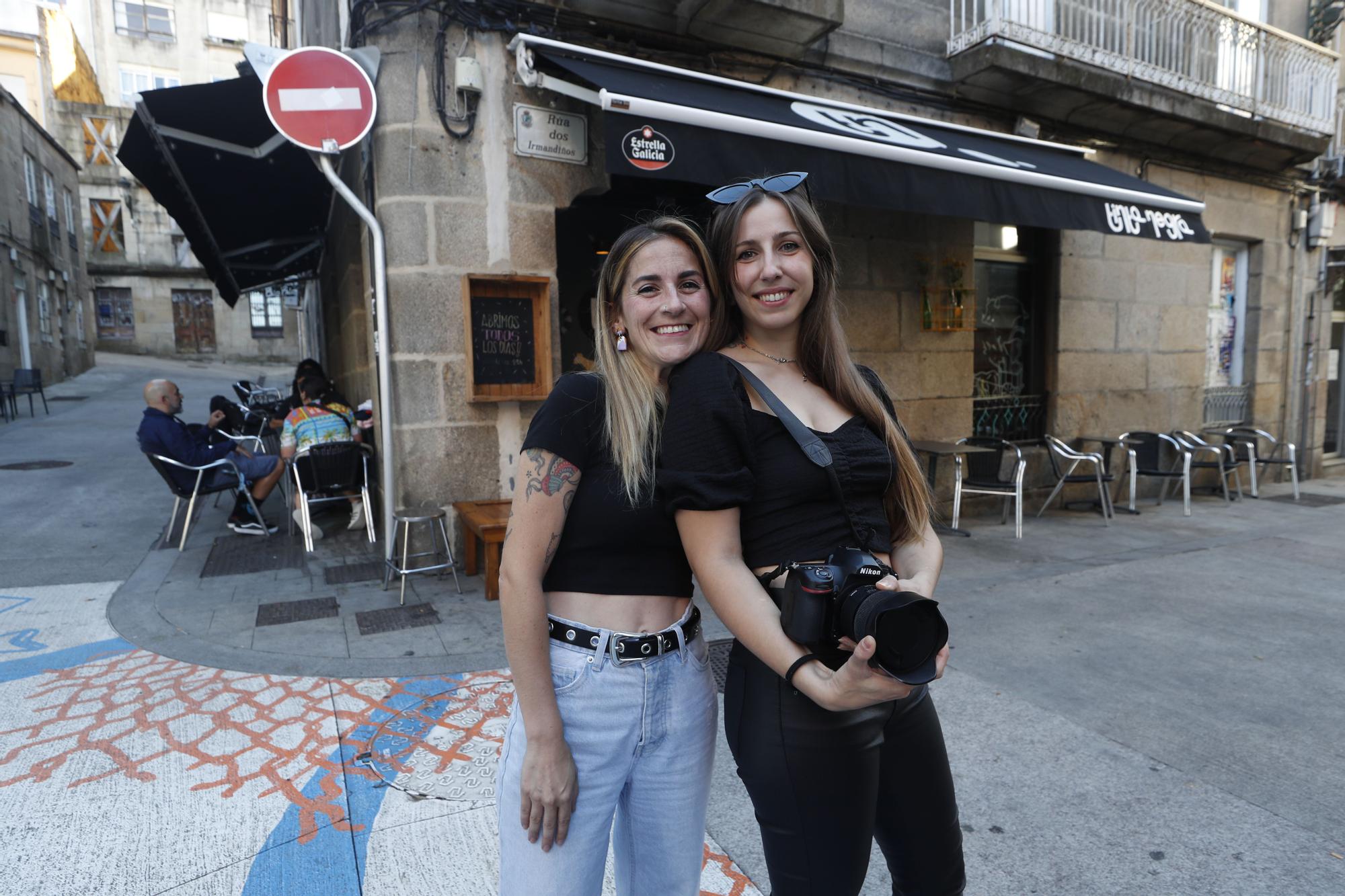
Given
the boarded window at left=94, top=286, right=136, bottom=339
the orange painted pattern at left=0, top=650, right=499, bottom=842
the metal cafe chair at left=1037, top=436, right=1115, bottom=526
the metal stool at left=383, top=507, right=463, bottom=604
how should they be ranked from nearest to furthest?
the orange painted pattern at left=0, top=650, right=499, bottom=842 → the metal stool at left=383, top=507, right=463, bottom=604 → the metal cafe chair at left=1037, top=436, right=1115, bottom=526 → the boarded window at left=94, top=286, right=136, bottom=339

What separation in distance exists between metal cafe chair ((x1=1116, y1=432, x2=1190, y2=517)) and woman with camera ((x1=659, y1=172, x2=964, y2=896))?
7.31 metres

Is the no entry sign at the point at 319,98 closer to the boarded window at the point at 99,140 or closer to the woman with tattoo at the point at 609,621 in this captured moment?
the woman with tattoo at the point at 609,621

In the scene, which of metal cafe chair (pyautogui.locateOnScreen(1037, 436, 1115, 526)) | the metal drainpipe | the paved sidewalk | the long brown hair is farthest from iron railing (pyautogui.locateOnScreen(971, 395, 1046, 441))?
the long brown hair

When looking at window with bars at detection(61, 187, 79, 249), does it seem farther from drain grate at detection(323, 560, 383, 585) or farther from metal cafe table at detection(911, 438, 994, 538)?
metal cafe table at detection(911, 438, 994, 538)

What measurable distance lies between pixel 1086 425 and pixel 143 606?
336 inches

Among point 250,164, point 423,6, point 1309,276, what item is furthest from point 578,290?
point 1309,276

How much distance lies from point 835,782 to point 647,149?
12.2 feet

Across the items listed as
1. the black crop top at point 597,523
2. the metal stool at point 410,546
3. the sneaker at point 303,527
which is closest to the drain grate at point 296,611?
the metal stool at point 410,546

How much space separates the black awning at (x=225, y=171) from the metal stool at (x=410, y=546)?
2.98m

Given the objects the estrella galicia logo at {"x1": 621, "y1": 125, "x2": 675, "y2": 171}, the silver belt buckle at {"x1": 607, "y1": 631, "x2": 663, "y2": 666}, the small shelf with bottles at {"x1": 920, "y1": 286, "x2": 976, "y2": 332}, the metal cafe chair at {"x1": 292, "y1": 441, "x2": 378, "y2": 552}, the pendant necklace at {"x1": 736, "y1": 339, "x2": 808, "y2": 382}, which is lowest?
the metal cafe chair at {"x1": 292, "y1": 441, "x2": 378, "y2": 552}

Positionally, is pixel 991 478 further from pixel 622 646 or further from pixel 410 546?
pixel 622 646

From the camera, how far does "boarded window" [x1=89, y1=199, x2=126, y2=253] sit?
27.7 meters

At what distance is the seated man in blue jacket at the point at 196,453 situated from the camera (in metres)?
5.90

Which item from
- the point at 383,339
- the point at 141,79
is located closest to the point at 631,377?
the point at 383,339
